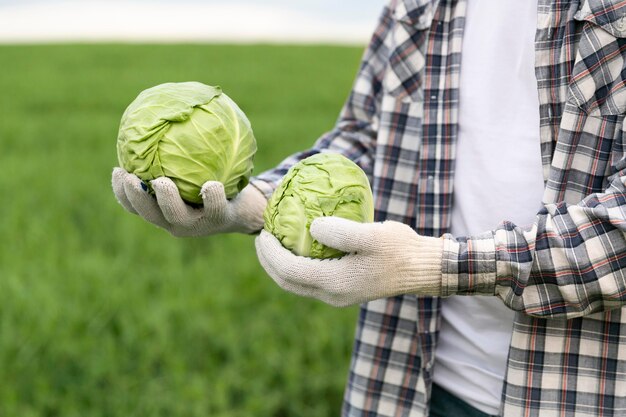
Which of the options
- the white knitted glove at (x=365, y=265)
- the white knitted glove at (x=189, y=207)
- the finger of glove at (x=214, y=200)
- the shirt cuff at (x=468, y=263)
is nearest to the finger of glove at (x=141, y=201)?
the white knitted glove at (x=189, y=207)

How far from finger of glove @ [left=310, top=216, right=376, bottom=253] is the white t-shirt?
0.46 metres

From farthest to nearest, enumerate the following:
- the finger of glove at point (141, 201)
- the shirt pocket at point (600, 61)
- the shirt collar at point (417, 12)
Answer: the shirt collar at point (417, 12)
the finger of glove at point (141, 201)
the shirt pocket at point (600, 61)

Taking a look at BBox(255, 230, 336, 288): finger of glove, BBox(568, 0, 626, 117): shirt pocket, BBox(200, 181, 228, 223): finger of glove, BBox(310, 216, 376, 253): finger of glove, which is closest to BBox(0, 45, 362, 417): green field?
BBox(200, 181, 228, 223): finger of glove

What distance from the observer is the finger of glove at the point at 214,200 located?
5.78 ft

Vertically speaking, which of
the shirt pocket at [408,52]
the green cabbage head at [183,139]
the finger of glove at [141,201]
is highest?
the shirt pocket at [408,52]

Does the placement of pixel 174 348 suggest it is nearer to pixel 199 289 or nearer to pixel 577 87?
pixel 199 289

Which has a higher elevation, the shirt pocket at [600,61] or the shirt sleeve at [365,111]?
the shirt pocket at [600,61]

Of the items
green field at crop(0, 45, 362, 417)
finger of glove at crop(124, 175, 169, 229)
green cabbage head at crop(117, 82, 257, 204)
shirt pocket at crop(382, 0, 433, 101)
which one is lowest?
green field at crop(0, 45, 362, 417)

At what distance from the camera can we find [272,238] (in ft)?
5.68

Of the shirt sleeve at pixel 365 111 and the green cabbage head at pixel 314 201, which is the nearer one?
the green cabbage head at pixel 314 201

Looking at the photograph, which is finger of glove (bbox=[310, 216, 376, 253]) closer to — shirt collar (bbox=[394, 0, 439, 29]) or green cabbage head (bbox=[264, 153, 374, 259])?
green cabbage head (bbox=[264, 153, 374, 259])

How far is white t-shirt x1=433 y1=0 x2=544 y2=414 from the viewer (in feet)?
6.06

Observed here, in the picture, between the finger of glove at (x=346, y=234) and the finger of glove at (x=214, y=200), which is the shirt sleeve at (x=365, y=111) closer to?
the finger of glove at (x=214, y=200)

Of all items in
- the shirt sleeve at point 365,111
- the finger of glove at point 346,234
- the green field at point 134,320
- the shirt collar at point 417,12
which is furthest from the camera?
the green field at point 134,320
